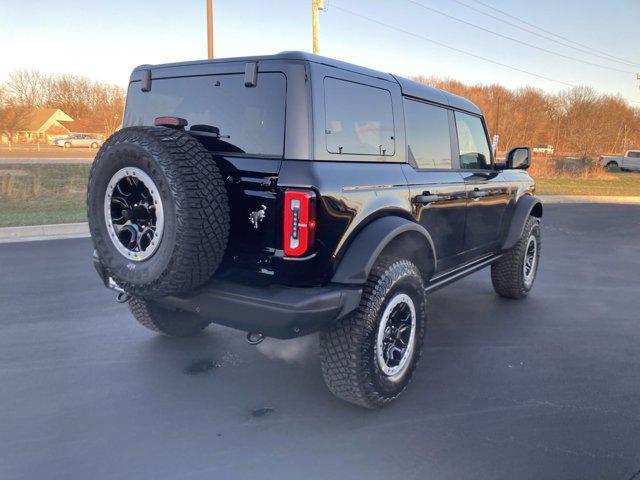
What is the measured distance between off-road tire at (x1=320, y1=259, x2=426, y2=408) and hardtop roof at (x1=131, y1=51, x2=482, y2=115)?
125 cm

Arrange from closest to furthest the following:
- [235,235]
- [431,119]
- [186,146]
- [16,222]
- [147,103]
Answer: [186,146] → [235,235] → [147,103] → [431,119] → [16,222]

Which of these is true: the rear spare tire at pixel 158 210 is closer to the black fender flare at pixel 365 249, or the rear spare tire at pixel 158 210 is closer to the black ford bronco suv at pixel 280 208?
the black ford bronco suv at pixel 280 208

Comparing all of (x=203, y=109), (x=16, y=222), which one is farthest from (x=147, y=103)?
(x=16, y=222)

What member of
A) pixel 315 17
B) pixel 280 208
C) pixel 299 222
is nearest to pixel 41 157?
pixel 315 17

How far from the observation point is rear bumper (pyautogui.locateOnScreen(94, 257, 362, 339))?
2.63 metres

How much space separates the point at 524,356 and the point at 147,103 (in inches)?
138

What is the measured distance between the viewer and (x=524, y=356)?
161 inches

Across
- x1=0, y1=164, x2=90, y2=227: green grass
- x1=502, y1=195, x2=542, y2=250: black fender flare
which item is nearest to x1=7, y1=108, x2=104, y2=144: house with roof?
x1=0, y1=164, x2=90, y2=227: green grass

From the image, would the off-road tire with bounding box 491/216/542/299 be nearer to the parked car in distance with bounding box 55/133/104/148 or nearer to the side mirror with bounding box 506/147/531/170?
the side mirror with bounding box 506/147/531/170

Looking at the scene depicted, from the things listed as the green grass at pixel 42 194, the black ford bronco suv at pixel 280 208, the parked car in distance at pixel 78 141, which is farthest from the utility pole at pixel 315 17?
the parked car in distance at pixel 78 141

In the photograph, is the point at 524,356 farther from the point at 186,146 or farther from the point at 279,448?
the point at 186,146

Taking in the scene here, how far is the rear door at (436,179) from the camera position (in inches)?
142

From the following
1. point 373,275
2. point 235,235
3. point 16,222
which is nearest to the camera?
point 235,235

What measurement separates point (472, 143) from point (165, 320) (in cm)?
321
